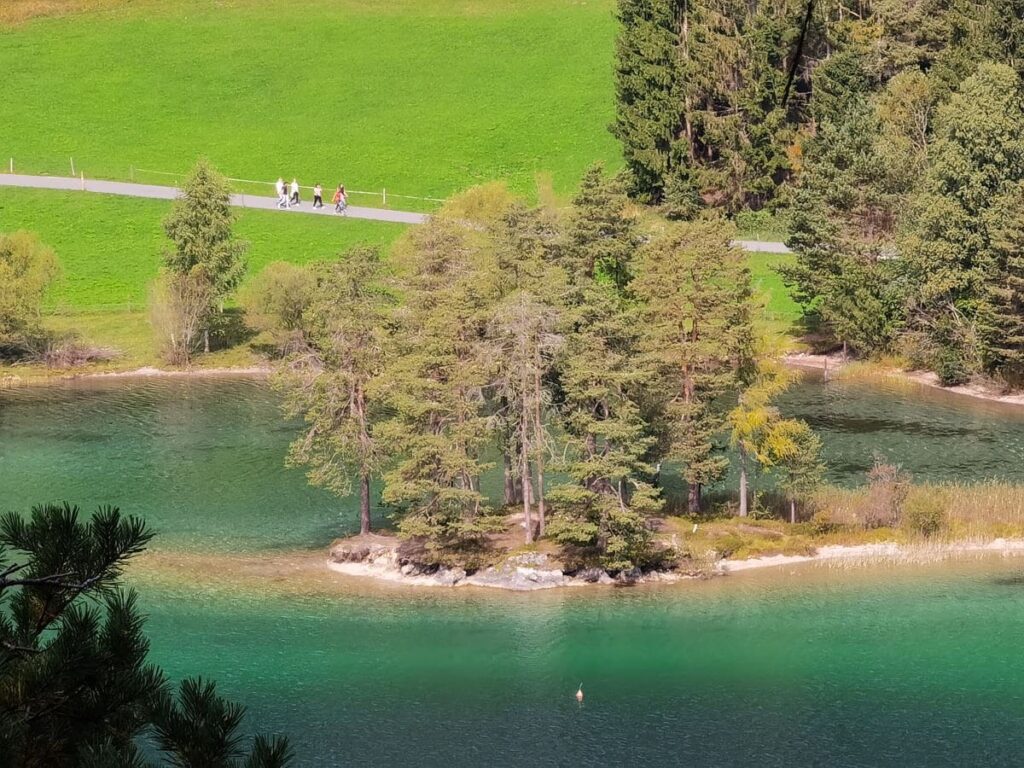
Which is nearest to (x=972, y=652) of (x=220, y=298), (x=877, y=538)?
(x=877, y=538)

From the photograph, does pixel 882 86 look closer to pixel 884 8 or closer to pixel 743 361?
pixel 884 8

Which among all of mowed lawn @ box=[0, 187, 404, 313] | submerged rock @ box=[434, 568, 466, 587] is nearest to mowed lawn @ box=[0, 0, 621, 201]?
mowed lawn @ box=[0, 187, 404, 313]

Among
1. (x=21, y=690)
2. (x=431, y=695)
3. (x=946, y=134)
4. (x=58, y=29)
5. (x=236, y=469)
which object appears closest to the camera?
(x=21, y=690)

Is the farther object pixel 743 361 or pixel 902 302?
pixel 902 302

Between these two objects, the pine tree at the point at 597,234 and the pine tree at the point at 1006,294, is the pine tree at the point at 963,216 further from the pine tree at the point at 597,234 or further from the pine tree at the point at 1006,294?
the pine tree at the point at 597,234

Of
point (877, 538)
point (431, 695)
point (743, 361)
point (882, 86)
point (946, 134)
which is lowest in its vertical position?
point (431, 695)

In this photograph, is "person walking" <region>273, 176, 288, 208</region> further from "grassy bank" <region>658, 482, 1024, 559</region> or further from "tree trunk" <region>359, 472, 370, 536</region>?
"grassy bank" <region>658, 482, 1024, 559</region>

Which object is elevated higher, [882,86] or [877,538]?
[882,86]
